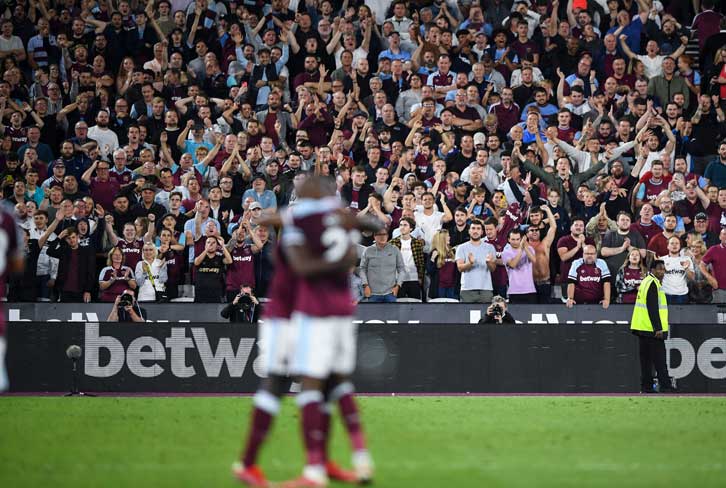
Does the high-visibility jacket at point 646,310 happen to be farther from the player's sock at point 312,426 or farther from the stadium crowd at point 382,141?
the player's sock at point 312,426

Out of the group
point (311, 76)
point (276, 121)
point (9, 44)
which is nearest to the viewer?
point (276, 121)

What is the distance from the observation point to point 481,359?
18766 mm

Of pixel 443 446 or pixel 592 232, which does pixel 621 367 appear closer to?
pixel 592 232

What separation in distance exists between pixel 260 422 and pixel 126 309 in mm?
11245

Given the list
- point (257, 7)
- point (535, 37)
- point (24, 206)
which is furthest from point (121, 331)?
point (535, 37)

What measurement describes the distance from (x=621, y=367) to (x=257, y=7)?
1220cm

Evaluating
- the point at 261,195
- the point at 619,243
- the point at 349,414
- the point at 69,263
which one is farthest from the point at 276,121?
the point at 349,414

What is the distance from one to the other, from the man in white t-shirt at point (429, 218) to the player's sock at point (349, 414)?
11.5 meters

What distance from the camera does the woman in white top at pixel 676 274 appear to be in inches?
769

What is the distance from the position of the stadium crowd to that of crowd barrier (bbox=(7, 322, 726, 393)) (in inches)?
43.6

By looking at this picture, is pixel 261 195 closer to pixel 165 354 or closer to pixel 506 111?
pixel 165 354

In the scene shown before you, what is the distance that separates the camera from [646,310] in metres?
18.1

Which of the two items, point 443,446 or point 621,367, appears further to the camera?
point 621,367

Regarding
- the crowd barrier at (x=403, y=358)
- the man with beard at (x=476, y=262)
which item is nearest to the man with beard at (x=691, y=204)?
the crowd barrier at (x=403, y=358)
